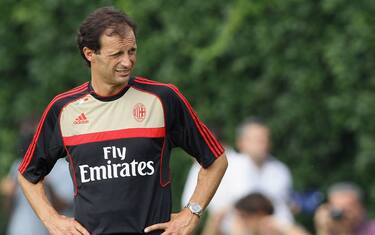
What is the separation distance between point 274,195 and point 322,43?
2.31 meters

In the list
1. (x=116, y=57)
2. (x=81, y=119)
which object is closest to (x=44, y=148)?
(x=81, y=119)

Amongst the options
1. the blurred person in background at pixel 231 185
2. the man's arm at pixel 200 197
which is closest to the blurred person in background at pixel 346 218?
the blurred person in background at pixel 231 185

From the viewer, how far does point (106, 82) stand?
266 inches

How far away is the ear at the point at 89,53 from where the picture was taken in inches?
266

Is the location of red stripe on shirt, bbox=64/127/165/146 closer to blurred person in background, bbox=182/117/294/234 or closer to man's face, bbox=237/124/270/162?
blurred person in background, bbox=182/117/294/234

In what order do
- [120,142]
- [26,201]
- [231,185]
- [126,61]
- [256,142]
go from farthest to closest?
[231,185], [256,142], [26,201], [120,142], [126,61]

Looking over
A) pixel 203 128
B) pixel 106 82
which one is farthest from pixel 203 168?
pixel 106 82

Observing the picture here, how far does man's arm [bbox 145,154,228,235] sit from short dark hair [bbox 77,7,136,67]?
0.81 metres

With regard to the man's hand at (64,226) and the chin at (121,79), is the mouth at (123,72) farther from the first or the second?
the man's hand at (64,226)

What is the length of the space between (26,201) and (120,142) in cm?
504

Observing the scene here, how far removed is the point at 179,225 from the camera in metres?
6.74

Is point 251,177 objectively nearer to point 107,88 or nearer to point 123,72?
point 107,88

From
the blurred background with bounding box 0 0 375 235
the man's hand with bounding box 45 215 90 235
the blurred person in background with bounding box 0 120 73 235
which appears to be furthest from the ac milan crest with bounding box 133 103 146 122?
the blurred background with bounding box 0 0 375 235

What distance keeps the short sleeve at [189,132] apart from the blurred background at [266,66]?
6337mm
